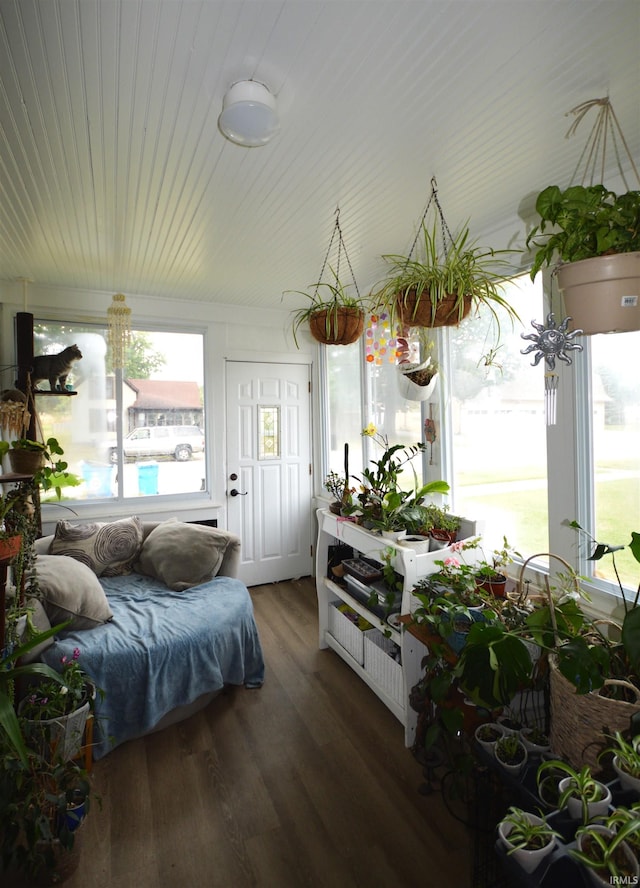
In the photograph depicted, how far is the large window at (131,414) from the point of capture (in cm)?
343

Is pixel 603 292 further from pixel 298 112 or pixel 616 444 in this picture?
pixel 298 112

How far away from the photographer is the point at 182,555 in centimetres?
284

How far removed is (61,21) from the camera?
114 centimetres

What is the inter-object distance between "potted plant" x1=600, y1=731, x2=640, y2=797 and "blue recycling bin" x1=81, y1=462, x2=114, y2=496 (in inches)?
137

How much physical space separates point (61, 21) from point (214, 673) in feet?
8.30

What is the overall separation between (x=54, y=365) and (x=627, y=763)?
134 inches

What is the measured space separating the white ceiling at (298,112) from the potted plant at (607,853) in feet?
6.22

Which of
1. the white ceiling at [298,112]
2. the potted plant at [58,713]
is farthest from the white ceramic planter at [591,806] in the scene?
the white ceiling at [298,112]

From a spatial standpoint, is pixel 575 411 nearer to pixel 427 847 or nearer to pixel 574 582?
pixel 574 582

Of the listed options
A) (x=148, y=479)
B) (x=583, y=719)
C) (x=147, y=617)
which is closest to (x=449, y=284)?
(x=583, y=719)

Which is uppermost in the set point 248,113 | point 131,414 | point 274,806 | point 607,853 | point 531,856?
point 248,113

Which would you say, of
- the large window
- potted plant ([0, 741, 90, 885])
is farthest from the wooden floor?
the large window

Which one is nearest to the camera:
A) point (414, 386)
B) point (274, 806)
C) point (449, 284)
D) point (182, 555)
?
point (449, 284)

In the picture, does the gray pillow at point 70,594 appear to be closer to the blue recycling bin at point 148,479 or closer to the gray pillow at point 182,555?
the gray pillow at point 182,555
